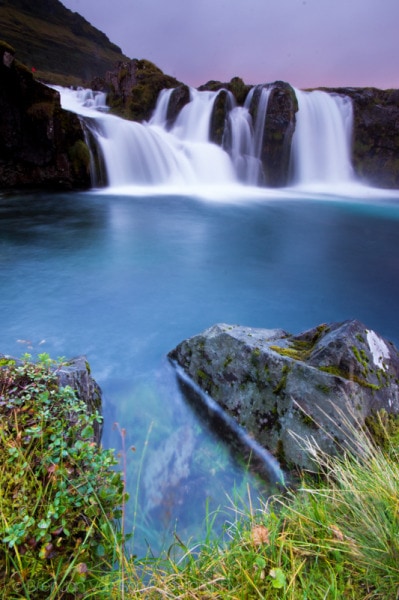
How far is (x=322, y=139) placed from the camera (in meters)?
23.2

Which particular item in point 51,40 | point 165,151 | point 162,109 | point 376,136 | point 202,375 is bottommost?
point 202,375

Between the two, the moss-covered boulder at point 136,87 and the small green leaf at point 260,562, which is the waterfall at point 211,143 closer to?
the moss-covered boulder at point 136,87

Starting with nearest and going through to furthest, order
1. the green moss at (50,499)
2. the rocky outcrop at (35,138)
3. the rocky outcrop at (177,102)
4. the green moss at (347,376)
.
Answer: the green moss at (50,499) → the green moss at (347,376) → the rocky outcrop at (35,138) → the rocky outcrop at (177,102)

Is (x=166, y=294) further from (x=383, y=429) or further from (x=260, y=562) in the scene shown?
(x=260, y=562)

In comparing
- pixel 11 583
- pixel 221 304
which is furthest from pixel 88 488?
pixel 221 304

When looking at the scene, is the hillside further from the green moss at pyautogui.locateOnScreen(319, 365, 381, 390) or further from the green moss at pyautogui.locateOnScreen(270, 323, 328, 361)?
the green moss at pyautogui.locateOnScreen(319, 365, 381, 390)

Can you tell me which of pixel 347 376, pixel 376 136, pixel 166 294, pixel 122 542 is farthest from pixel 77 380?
pixel 376 136

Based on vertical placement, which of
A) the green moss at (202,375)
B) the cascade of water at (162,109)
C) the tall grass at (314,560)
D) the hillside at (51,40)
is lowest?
the green moss at (202,375)

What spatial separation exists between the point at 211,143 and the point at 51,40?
276 feet

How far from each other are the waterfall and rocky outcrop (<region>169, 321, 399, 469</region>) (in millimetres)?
15136

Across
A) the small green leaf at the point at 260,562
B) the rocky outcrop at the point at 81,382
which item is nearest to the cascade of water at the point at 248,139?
the rocky outcrop at the point at 81,382

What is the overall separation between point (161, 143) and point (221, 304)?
1574 centimetres

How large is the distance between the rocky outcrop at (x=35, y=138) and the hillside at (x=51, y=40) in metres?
54.7

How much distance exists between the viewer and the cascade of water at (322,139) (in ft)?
72.8
